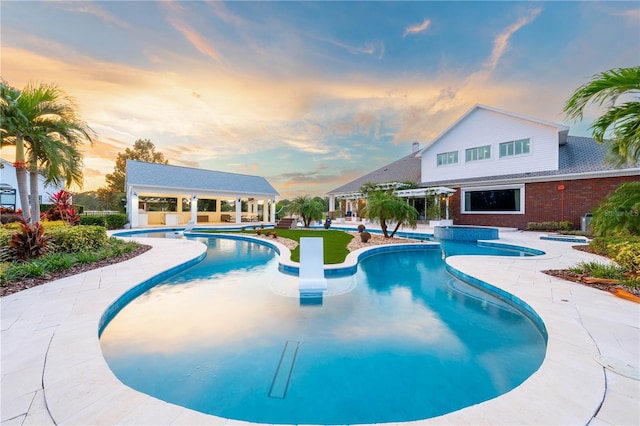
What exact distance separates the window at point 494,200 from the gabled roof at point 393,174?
15.3 ft

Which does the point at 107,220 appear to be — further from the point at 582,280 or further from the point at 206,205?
the point at 582,280

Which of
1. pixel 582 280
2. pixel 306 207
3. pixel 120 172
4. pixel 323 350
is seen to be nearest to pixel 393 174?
pixel 306 207

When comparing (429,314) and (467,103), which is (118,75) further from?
(467,103)

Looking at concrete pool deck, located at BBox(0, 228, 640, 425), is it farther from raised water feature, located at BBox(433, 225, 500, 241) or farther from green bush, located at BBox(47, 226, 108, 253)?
raised water feature, located at BBox(433, 225, 500, 241)

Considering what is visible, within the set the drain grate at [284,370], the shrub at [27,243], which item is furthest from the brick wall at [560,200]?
the shrub at [27,243]

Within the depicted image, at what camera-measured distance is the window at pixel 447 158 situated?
20609 millimetres

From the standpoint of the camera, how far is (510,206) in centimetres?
1775

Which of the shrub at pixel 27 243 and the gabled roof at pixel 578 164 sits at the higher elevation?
the gabled roof at pixel 578 164

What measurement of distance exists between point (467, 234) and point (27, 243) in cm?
1701

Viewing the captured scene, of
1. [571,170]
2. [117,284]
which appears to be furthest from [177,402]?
[571,170]

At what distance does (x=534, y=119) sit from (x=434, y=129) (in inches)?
282

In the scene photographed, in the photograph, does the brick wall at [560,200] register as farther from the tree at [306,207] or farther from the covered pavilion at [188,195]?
the covered pavilion at [188,195]

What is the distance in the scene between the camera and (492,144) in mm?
18641

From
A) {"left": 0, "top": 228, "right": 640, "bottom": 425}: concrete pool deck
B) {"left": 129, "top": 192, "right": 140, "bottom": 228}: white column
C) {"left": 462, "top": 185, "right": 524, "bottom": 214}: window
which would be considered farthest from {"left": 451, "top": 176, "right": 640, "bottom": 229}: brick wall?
{"left": 129, "top": 192, "right": 140, "bottom": 228}: white column
